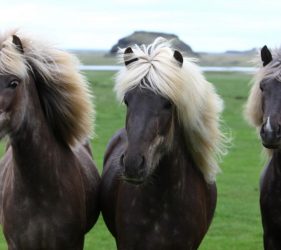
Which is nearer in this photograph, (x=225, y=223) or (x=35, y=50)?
(x=35, y=50)

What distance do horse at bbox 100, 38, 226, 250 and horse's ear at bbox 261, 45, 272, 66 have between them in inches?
23.4

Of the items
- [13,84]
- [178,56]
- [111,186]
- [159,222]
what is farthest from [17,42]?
[159,222]

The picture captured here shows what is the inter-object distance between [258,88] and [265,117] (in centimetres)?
66

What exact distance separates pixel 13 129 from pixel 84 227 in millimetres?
1225

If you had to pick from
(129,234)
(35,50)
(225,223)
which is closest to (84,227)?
(129,234)

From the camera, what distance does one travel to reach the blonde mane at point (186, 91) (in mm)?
4762

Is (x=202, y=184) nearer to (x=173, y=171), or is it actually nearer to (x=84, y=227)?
(x=173, y=171)

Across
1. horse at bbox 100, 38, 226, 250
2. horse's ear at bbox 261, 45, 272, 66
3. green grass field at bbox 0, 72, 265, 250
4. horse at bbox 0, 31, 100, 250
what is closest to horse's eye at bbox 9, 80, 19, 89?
horse at bbox 0, 31, 100, 250

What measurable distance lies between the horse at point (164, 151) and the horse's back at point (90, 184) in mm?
341

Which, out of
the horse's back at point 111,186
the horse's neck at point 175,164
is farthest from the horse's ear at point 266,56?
the horse's back at point 111,186

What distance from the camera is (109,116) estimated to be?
23250 millimetres

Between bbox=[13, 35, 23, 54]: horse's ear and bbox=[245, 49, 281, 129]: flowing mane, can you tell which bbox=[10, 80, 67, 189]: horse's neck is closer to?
bbox=[13, 35, 23, 54]: horse's ear

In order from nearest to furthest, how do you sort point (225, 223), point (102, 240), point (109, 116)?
1. point (102, 240)
2. point (225, 223)
3. point (109, 116)

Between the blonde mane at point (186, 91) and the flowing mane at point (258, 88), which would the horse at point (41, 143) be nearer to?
the blonde mane at point (186, 91)
